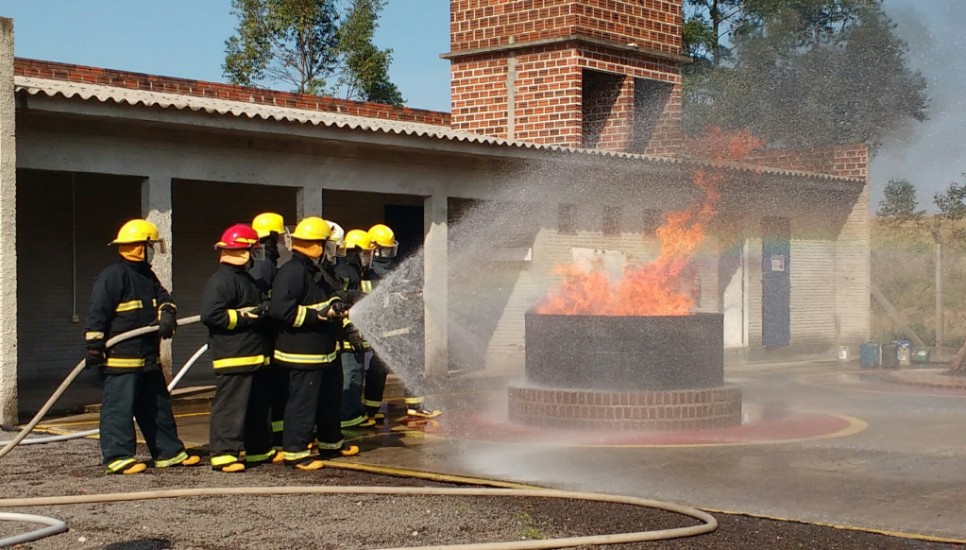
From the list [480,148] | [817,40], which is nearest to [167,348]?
[480,148]

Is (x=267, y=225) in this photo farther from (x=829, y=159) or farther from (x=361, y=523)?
(x=829, y=159)

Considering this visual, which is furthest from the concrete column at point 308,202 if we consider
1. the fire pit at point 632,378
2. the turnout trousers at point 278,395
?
the turnout trousers at point 278,395

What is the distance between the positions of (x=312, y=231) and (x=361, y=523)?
3.09 meters

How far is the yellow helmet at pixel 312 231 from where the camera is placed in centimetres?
948

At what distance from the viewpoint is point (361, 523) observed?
7074 mm

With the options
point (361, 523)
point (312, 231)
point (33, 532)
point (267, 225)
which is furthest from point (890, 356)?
point (33, 532)

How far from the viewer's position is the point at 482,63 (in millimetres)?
23156

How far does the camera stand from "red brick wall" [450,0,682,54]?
71.9 feet

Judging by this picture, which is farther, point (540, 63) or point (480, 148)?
point (540, 63)

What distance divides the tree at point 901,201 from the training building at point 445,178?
9.26 m

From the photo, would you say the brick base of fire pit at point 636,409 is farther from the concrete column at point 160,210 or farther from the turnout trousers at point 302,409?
A: the concrete column at point 160,210

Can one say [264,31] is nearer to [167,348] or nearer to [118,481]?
[167,348]

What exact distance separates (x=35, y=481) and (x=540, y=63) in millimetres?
15179

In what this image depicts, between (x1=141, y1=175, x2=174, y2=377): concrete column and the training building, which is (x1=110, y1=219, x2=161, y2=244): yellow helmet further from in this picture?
(x1=141, y1=175, x2=174, y2=377): concrete column
